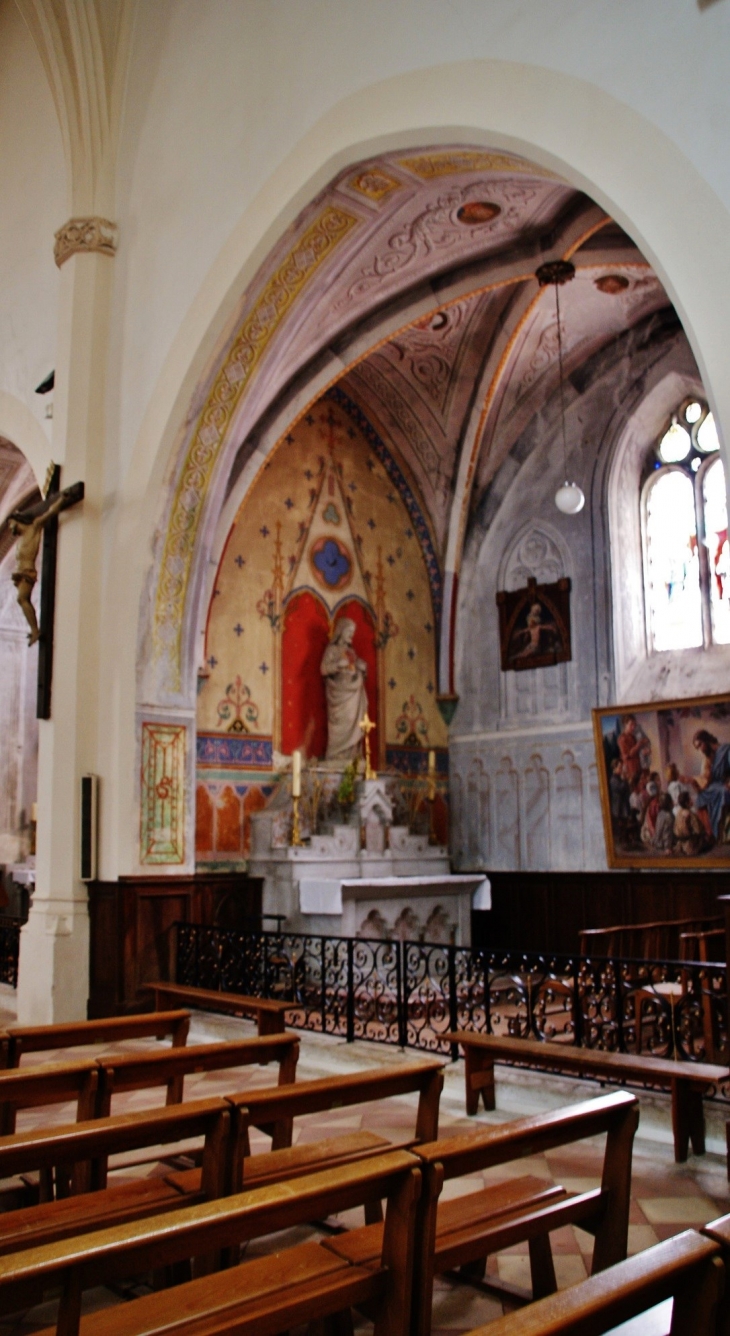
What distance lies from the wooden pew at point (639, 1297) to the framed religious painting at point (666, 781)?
9.44m

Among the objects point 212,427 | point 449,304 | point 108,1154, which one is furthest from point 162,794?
point 108,1154

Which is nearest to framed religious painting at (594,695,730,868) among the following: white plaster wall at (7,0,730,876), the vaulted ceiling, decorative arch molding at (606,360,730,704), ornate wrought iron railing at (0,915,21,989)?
decorative arch molding at (606,360,730,704)

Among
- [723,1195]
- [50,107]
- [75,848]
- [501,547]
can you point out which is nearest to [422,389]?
[501,547]

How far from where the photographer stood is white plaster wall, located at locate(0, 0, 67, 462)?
453 inches

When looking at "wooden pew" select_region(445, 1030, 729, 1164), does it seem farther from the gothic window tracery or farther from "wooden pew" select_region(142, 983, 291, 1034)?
the gothic window tracery

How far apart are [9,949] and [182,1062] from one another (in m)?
7.06

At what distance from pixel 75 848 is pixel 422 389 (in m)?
6.96

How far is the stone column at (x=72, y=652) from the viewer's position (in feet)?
31.1

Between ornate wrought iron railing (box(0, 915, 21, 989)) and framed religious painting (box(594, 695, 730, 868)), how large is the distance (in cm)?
623

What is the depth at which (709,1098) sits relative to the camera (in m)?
5.66

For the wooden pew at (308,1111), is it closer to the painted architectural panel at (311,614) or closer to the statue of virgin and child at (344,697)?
the painted architectural panel at (311,614)

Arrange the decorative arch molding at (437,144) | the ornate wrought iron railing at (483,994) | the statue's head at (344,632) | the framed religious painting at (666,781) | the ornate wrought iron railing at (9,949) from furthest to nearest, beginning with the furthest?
the statue's head at (344,632) < the framed religious painting at (666,781) < the ornate wrought iron railing at (9,949) < the ornate wrought iron railing at (483,994) < the decorative arch molding at (437,144)

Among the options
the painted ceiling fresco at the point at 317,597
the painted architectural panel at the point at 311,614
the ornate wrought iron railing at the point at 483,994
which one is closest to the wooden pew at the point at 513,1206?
the ornate wrought iron railing at the point at 483,994

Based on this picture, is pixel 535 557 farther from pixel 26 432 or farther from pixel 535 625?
pixel 26 432
